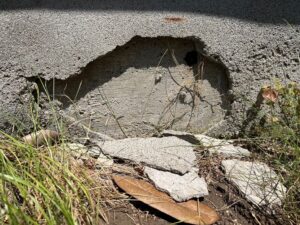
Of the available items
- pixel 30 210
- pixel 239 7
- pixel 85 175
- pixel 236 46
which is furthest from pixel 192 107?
pixel 30 210

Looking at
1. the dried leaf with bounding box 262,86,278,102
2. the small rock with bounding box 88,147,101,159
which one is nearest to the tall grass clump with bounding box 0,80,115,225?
the small rock with bounding box 88,147,101,159

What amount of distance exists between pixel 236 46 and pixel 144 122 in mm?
593

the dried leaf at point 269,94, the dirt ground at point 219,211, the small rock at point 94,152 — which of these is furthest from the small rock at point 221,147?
the small rock at point 94,152

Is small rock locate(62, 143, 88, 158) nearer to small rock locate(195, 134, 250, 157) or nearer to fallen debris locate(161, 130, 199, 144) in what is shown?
fallen debris locate(161, 130, 199, 144)

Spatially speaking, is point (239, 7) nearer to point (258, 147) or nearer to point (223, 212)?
point (258, 147)

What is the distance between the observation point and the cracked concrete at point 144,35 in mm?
2201

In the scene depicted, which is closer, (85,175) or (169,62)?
(85,175)

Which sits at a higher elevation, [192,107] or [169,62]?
[169,62]

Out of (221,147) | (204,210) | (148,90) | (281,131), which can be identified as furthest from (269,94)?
(204,210)

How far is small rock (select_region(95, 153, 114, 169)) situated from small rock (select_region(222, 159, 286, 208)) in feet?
1.78

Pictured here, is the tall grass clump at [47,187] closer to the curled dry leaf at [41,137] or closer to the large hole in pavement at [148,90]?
the curled dry leaf at [41,137]

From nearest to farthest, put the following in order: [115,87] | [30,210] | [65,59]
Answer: [30,210] → [65,59] → [115,87]

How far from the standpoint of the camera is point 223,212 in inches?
81.2

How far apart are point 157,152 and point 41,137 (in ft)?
1.76
